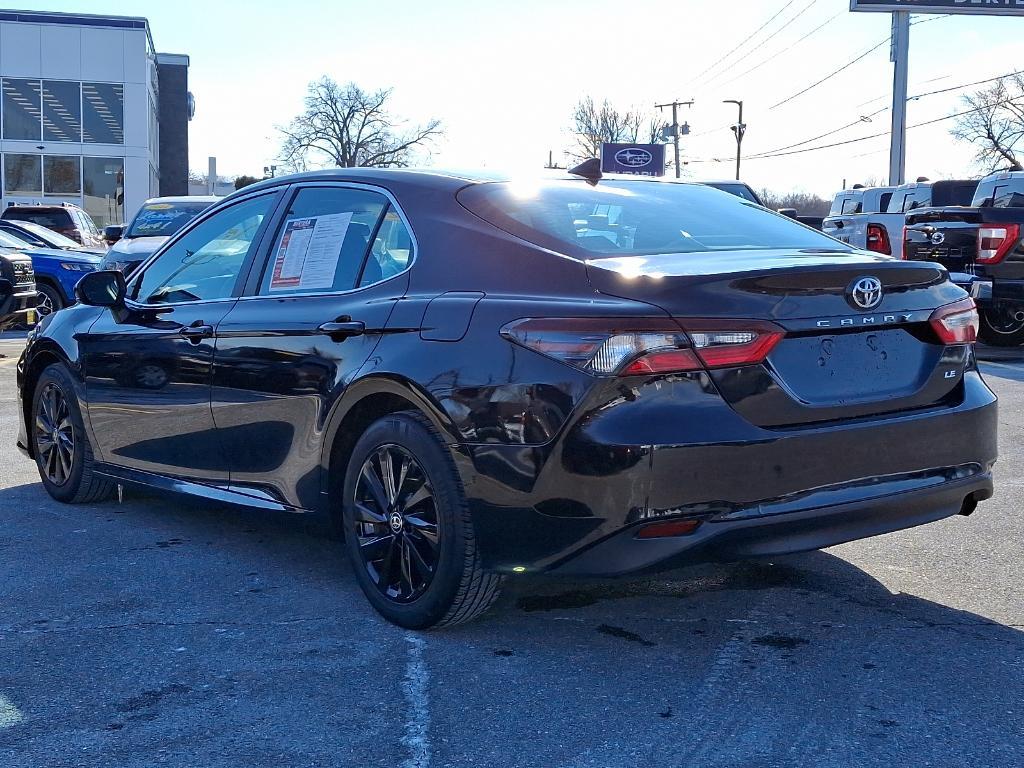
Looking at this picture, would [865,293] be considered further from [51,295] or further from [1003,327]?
[51,295]

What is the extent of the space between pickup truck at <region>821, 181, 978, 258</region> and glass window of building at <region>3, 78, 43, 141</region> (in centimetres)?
3192

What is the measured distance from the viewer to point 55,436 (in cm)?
609

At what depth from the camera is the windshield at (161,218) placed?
17.2 meters

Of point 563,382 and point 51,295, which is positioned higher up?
point 563,382

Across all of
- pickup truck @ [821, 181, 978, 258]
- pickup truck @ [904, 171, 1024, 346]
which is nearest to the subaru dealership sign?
pickup truck @ [821, 181, 978, 258]

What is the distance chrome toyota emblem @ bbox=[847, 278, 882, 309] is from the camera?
370cm

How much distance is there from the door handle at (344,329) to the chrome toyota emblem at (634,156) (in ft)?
105

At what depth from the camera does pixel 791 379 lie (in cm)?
357

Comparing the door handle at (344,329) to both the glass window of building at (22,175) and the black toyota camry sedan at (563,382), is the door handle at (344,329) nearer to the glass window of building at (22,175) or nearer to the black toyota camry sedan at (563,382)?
the black toyota camry sedan at (563,382)

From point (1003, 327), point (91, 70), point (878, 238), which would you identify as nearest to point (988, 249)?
point (1003, 327)

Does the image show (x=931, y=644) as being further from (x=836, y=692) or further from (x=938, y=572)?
(x=938, y=572)

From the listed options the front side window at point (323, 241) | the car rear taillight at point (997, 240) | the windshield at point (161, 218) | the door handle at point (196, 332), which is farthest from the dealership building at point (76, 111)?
the front side window at point (323, 241)

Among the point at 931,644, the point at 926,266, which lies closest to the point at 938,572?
the point at 931,644

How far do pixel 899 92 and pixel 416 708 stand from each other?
35962 mm
